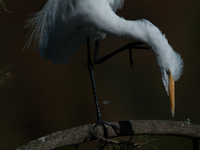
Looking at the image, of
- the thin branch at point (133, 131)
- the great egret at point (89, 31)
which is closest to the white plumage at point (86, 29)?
the great egret at point (89, 31)

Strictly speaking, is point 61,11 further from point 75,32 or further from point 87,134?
point 87,134

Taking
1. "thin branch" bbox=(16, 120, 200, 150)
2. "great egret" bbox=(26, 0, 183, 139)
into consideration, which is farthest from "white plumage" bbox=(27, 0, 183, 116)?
"thin branch" bbox=(16, 120, 200, 150)

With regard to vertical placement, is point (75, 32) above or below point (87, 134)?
above

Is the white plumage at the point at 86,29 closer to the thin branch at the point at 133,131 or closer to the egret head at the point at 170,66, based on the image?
the egret head at the point at 170,66

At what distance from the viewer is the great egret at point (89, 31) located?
1.11 m

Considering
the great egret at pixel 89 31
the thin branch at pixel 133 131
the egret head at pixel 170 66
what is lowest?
the thin branch at pixel 133 131

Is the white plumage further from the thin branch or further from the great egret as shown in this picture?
the thin branch

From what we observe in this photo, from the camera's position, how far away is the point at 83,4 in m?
1.31

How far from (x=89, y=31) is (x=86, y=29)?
65mm

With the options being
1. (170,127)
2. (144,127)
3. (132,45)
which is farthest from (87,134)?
(132,45)

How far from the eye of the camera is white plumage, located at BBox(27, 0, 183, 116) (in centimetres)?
111

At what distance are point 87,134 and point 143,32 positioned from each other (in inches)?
17.1

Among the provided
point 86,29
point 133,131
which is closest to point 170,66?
point 133,131

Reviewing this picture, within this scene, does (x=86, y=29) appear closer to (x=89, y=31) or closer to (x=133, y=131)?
(x=89, y=31)
